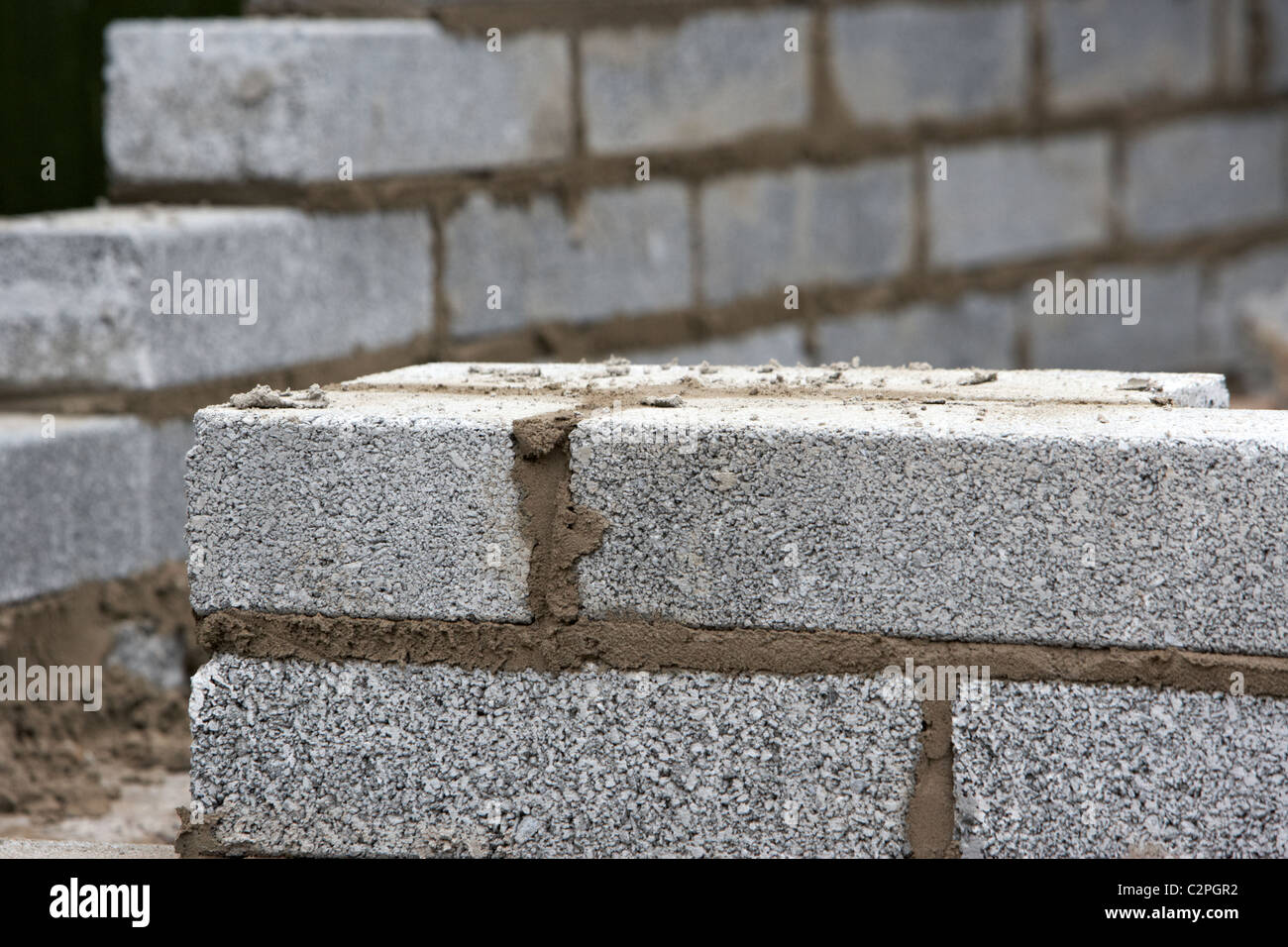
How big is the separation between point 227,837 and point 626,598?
2.26 feet

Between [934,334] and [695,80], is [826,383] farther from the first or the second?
[934,334]


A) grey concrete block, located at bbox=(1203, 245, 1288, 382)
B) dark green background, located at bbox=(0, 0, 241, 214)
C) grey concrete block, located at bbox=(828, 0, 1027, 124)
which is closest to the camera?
dark green background, located at bbox=(0, 0, 241, 214)

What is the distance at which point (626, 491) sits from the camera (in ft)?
7.36

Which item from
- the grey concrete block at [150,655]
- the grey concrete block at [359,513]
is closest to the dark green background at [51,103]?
the grey concrete block at [150,655]

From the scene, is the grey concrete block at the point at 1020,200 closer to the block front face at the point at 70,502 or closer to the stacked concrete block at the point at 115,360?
the stacked concrete block at the point at 115,360

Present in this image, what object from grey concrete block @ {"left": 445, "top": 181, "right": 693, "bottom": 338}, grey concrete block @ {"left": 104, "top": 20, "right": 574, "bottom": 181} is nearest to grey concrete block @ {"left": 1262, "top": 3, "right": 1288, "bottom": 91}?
grey concrete block @ {"left": 445, "top": 181, "right": 693, "bottom": 338}

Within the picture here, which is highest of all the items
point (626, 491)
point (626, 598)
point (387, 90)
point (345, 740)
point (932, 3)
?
point (932, 3)

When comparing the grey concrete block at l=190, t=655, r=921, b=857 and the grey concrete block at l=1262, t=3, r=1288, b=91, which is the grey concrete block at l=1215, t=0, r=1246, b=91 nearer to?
the grey concrete block at l=1262, t=3, r=1288, b=91

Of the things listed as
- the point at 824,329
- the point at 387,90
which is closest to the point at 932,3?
the point at 824,329

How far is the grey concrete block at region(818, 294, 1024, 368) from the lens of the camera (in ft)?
18.5

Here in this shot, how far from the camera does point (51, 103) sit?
402 cm

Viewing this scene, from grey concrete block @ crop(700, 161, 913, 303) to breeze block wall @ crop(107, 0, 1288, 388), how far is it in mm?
10

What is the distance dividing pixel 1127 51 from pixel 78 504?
15.9 feet
